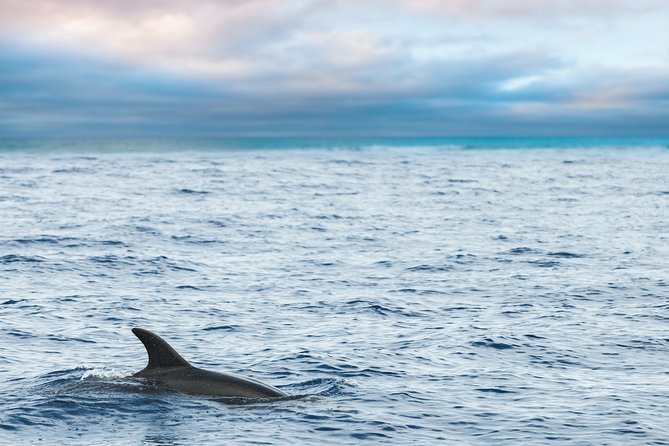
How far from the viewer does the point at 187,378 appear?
55.1 ft

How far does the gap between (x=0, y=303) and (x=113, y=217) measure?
25.2 m

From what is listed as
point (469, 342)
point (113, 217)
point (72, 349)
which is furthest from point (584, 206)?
point (72, 349)

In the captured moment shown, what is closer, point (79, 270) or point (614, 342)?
point (614, 342)

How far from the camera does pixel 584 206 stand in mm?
61719

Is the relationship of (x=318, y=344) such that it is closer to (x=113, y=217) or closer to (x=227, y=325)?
(x=227, y=325)

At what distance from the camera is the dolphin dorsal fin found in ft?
54.4

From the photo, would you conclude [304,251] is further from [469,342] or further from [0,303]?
[469,342]

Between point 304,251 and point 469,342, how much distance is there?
1679 centimetres

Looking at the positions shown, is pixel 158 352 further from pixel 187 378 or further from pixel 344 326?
pixel 344 326

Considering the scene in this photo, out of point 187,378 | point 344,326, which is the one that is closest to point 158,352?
point 187,378

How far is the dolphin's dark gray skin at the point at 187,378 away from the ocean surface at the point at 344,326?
0.31 metres

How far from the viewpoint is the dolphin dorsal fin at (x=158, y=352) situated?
54.4 ft

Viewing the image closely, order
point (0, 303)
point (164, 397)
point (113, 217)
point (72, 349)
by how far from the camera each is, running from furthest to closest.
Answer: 1. point (113, 217)
2. point (0, 303)
3. point (72, 349)
4. point (164, 397)

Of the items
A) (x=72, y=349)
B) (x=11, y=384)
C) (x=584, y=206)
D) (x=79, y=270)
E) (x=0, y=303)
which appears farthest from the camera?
(x=584, y=206)
